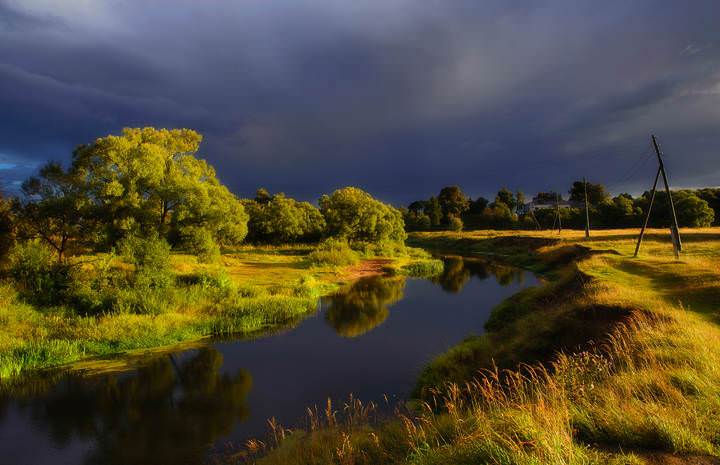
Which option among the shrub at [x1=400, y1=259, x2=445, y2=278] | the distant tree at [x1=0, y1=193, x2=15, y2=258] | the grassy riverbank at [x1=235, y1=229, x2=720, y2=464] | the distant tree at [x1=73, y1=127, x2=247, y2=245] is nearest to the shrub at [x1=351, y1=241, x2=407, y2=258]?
the shrub at [x1=400, y1=259, x2=445, y2=278]

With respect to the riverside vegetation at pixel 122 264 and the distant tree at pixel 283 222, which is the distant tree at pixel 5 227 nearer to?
the riverside vegetation at pixel 122 264

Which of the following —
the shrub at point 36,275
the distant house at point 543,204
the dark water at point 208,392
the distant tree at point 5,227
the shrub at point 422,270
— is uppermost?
the distant house at point 543,204

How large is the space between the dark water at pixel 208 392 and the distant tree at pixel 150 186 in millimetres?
11079

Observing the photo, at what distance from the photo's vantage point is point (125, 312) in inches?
624

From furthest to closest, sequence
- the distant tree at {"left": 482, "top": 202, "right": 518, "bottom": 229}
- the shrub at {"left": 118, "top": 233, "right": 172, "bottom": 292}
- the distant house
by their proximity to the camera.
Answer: the distant house → the distant tree at {"left": 482, "top": 202, "right": 518, "bottom": 229} → the shrub at {"left": 118, "top": 233, "right": 172, "bottom": 292}

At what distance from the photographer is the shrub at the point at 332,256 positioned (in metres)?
39.1

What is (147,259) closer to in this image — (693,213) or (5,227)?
(5,227)

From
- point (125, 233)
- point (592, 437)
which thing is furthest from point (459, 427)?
point (125, 233)

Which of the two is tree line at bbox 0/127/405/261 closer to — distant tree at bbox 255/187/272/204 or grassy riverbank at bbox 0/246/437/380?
grassy riverbank at bbox 0/246/437/380

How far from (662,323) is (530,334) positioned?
13.9 feet

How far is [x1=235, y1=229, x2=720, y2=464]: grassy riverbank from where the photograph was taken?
3.97 meters

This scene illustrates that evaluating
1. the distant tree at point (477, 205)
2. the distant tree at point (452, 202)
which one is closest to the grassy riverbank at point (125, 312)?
the distant tree at point (452, 202)

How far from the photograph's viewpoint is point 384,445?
241 inches

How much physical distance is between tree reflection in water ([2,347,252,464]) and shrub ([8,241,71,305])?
6738 mm
